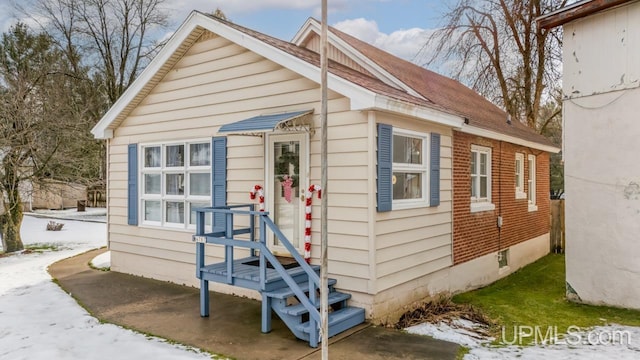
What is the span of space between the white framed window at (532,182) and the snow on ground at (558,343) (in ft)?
19.3

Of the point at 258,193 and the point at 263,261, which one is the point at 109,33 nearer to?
the point at 258,193

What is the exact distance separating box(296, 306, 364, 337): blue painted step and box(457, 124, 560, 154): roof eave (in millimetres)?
3692

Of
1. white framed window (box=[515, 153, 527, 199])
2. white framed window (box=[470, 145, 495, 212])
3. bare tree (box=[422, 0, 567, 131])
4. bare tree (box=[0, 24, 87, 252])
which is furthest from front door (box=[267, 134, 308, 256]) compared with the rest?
bare tree (box=[422, 0, 567, 131])

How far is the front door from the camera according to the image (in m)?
6.43

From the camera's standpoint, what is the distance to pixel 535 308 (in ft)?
23.0

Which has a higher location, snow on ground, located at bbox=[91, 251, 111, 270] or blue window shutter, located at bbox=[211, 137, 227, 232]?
blue window shutter, located at bbox=[211, 137, 227, 232]

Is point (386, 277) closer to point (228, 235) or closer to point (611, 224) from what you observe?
point (228, 235)

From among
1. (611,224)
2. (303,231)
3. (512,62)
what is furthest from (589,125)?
(512,62)

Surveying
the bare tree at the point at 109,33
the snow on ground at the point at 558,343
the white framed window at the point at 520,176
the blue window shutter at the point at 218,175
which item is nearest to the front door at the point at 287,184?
the blue window shutter at the point at 218,175

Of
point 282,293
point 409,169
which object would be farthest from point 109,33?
point 282,293

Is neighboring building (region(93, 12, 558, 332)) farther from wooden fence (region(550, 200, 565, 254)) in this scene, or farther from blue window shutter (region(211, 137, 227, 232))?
wooden fence (region(550, 200, 565, 254))

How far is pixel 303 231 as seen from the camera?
21.1ft

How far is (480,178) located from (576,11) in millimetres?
3339

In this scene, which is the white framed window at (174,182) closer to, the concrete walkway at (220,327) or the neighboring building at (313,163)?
the neighboring building at (313,163)
